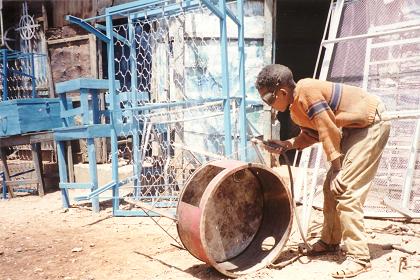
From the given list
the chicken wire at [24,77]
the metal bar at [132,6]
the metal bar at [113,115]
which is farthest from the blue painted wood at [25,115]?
the metal bar at [132,6]

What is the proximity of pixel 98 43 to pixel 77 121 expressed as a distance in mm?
2303

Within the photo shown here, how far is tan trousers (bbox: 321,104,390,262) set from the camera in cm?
307

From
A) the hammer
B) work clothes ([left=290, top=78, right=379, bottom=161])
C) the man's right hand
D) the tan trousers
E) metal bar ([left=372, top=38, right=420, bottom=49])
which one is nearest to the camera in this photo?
work clothes ([left=290, top=78, right=379, bottom=161])

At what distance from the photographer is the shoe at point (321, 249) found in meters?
3.58

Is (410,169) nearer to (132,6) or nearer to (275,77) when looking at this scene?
(275,77)

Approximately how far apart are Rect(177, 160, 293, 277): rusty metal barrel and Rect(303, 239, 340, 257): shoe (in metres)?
0.33

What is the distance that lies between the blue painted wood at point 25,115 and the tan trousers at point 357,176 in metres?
5.56

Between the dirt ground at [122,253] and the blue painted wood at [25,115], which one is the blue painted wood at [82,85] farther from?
the dirt ground at [122,253]

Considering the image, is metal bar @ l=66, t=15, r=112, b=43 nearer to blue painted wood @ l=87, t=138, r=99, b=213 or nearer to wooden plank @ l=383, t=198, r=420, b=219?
blue painted wood @ l=87, t=138, r=99, b=213

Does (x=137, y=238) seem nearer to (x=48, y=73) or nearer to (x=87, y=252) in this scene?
(x=87, y=252)

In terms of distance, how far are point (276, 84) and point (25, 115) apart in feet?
17.2

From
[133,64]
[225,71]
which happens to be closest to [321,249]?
[225,71]

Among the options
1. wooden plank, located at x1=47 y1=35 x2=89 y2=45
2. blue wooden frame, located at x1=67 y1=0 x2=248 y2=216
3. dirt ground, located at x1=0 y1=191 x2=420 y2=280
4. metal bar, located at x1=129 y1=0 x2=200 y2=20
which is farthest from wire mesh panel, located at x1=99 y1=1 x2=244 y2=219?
wooden plank, located at x1=47 y1=35 x2=89 y2=45

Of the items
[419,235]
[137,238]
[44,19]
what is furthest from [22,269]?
[44,19]
